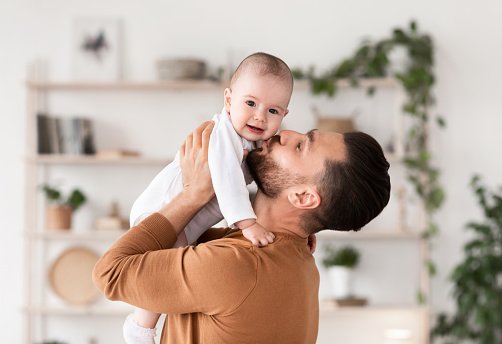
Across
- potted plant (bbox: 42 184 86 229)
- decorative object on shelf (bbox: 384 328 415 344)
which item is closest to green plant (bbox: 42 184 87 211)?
potted plant (bbox: 42 184 86 229)

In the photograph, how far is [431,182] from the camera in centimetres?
523

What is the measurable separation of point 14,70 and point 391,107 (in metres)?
2.37

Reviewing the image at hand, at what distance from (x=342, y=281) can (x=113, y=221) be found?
140cm

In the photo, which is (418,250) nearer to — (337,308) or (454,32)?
(337,308)

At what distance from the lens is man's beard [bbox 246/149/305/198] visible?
1.73m

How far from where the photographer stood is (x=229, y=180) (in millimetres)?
1751

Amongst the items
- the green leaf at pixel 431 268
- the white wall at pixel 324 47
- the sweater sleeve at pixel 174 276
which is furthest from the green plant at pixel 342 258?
the sweater sleeve at pixel 174 276

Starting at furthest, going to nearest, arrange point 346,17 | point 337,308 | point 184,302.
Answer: point 346,17 → point 337,308 → point 184,302

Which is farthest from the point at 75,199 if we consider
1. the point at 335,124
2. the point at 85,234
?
the point at 335,124

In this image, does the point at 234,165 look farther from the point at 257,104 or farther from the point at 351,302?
the point at 351,302

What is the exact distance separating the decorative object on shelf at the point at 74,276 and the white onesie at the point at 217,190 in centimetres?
358

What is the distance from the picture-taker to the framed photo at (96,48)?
5.34m

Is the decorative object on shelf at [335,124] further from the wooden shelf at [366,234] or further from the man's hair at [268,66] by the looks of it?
the man's hair at [268,66]

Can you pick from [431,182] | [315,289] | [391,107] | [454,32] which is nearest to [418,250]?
[431,182]
